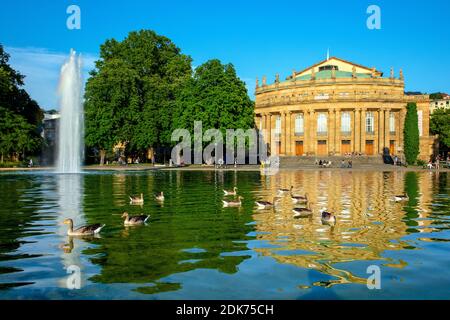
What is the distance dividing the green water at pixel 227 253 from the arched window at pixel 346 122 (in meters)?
68.4

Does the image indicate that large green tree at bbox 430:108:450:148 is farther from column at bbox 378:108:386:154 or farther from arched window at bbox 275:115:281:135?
arched window at bbox 275:115:281:135

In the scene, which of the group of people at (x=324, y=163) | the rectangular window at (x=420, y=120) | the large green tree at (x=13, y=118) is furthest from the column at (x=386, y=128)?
the large green tree at (x=13, y=118)

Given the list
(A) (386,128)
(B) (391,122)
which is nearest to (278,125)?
(A) (386,128)

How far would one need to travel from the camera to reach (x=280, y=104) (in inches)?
3740

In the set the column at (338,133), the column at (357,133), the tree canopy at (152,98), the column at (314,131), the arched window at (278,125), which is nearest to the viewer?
the tree canopy at (152,98)

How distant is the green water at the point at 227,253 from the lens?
10477mm

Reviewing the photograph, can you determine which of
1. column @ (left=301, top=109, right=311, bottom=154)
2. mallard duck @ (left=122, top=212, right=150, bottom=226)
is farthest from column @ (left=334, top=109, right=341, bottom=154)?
mallard duck @ (left=122, top=212, right=150, bottom=226)

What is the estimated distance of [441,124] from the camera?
111 m

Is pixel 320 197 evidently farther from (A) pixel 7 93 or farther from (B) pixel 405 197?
(A) pixel 7 93

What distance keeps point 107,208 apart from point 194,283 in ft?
47.1

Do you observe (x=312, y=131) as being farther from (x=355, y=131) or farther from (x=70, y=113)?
(x=70, y=113)

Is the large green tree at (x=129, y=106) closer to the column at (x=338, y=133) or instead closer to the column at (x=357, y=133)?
the column at (x=338, y=133)
